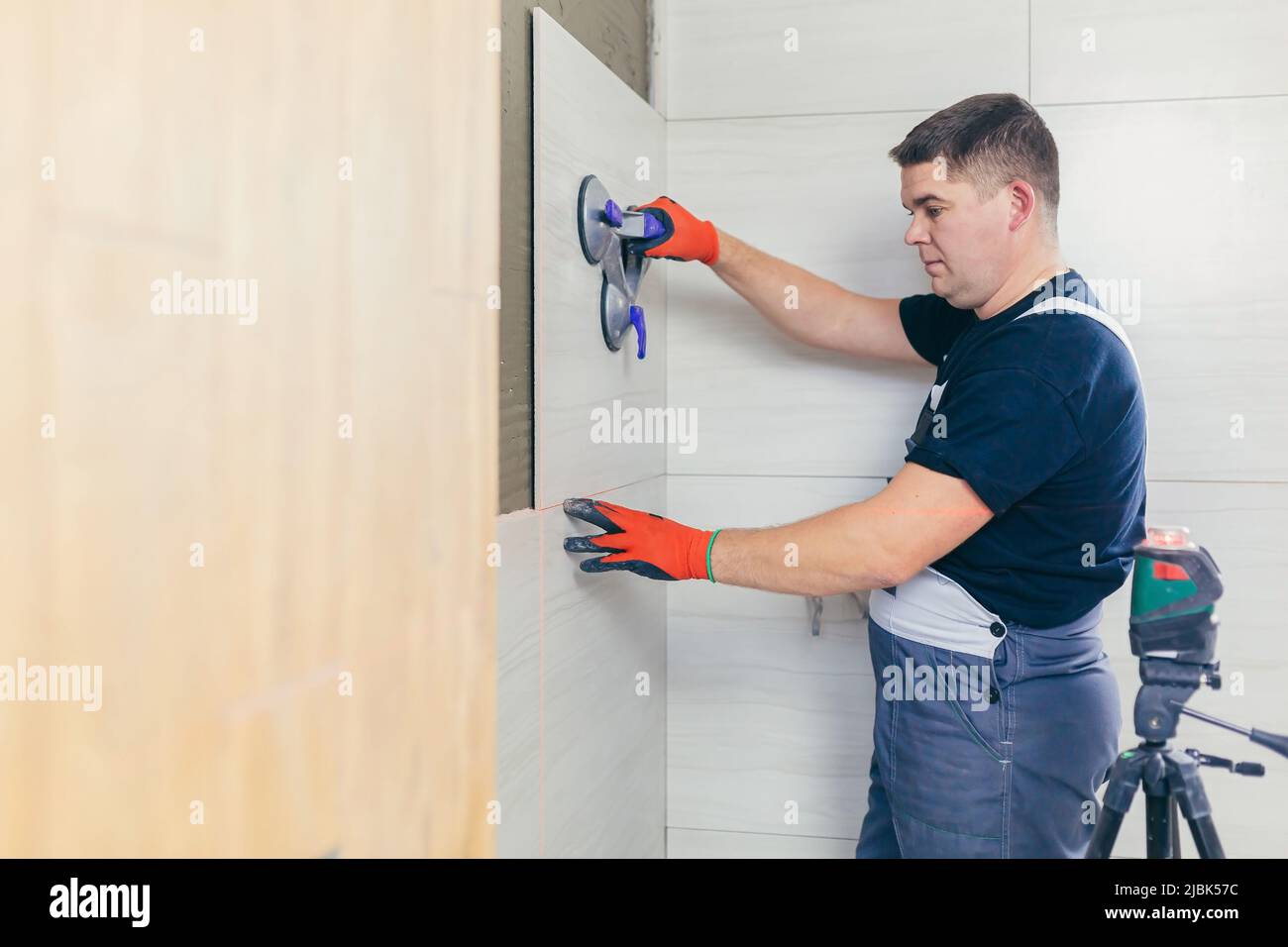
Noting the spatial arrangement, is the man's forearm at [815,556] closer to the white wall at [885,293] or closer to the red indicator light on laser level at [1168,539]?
the red indicator light on laser level at [1168,539]


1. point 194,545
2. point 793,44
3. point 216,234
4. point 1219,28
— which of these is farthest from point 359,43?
point 1219,28

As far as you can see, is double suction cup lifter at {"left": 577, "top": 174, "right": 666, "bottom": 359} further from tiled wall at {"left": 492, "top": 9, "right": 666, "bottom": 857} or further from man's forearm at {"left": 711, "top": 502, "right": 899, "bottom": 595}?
man's forearm at {"left": 711, "top": 502, "right": 899, "bottom": 595}

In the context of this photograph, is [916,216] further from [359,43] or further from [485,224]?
[359,43]

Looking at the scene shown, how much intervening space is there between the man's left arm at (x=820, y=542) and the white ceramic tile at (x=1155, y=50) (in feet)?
2.79

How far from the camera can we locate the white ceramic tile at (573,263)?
3.79ft

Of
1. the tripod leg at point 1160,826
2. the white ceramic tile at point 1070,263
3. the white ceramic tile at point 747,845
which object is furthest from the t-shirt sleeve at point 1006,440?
the white ceramic tile at point 747,845

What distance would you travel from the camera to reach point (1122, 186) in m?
1.63

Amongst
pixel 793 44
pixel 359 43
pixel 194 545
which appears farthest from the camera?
pixel 793 44

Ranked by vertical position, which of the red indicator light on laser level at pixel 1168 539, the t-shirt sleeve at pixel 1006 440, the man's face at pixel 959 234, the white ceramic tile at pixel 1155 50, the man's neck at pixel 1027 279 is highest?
the white ceramic tile at pixel 1155 50

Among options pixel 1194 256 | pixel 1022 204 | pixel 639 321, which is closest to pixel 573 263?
pixel 639 321

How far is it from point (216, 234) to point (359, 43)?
7.2 inches

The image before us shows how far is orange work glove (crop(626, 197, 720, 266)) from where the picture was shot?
146 cm

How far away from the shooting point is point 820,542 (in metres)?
1.18

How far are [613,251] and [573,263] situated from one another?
6.2 inches
